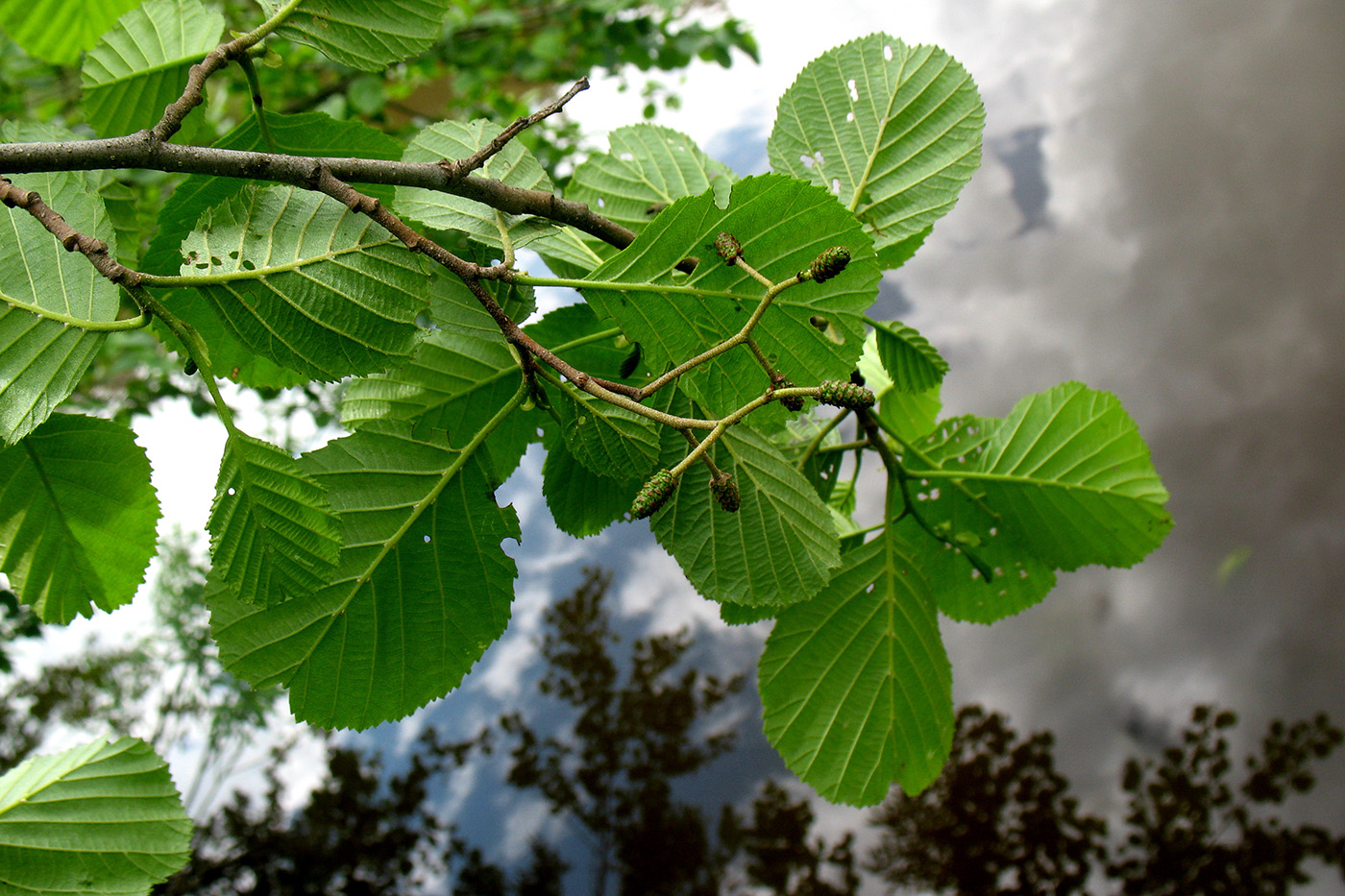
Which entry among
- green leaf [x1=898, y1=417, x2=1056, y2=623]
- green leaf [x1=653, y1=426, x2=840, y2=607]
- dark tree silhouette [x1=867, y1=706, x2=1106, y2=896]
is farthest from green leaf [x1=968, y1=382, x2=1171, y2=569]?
dark tree silhouette [x1=867, y1=706, x2=1106, y2=896]

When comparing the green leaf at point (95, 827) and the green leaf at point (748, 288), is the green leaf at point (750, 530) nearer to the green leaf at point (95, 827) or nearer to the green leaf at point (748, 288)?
the green leaf at point (748, 288)

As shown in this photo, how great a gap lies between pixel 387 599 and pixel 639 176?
0.21m

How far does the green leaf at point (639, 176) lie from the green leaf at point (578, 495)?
11cm

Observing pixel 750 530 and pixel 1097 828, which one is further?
pixel 1097 828

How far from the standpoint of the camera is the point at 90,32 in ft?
0.75

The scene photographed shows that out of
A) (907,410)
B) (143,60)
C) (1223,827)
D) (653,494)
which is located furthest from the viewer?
(1223,827)

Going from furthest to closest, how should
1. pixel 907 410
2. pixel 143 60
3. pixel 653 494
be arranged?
pixel 907 410 < pixel 143 60 < pixel 653 494

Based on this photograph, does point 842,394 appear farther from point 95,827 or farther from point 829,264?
point 95,827

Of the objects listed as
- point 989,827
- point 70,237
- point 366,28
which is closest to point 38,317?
point 70,237

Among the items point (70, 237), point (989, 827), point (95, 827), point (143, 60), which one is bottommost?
point (95, 827)

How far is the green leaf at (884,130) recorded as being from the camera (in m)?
0.33

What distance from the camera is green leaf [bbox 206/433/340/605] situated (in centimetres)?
24

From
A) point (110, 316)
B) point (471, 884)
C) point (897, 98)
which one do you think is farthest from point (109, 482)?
point (471, 884)

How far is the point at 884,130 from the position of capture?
1.09ft
